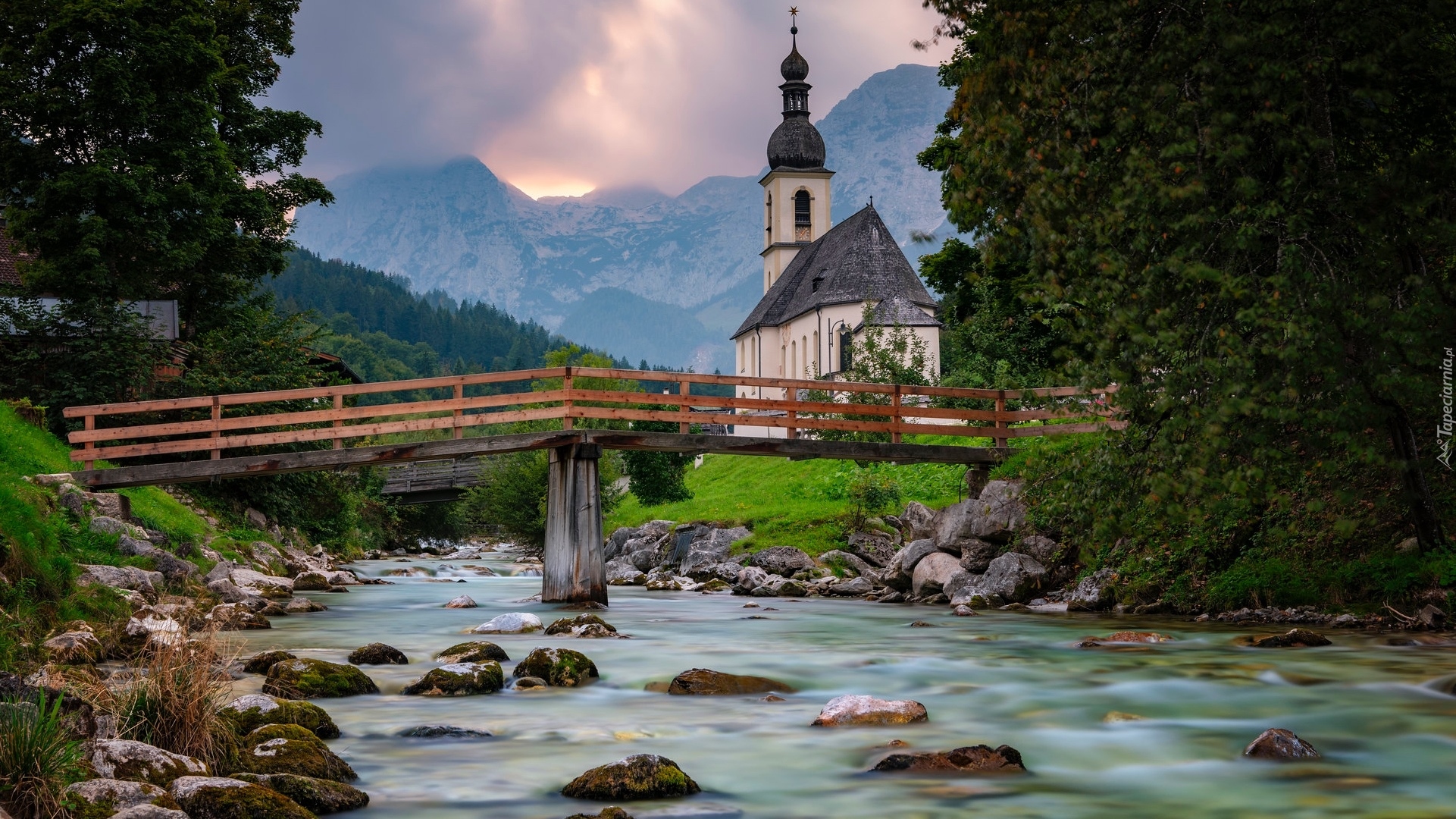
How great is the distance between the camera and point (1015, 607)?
2012cm

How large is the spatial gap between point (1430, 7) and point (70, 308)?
90.3 feet

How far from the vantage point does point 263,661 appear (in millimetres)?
11539

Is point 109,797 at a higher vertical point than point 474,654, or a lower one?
higher

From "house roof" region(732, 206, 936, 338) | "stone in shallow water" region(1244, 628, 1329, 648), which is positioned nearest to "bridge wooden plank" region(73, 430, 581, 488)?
"stone in shallow water" region(1244, 628, 1329, 648)

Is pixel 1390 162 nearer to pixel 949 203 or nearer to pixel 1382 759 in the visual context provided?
pixel 949 203

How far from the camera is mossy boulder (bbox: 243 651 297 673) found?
37.6ft

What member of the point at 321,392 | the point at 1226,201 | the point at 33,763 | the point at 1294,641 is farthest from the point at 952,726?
the point at 321,392

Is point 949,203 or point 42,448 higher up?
point 949,203

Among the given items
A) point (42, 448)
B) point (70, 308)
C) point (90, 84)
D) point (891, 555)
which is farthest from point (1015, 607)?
point (90, 84)

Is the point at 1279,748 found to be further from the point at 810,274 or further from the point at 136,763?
the point at 810,274

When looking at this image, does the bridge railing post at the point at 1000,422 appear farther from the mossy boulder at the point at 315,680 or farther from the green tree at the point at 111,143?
the green tree at the point at 111,143

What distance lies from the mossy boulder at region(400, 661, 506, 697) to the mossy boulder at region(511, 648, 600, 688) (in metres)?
0.41

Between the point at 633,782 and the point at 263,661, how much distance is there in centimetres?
568

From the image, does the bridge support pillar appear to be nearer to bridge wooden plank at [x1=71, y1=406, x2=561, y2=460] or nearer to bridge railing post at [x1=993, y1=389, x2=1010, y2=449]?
bridge wooden plank at [x1=71, y1=406, x2=561, y2=460]
